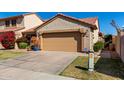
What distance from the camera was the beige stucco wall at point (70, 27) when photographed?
16.9 m

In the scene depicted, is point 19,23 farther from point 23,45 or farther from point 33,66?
point 33,66

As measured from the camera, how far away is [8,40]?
71.3 feet

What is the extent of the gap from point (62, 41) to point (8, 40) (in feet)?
27.0

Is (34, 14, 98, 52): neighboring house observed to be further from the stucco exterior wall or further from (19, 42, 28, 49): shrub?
(19, 42, 28, 49): shrub

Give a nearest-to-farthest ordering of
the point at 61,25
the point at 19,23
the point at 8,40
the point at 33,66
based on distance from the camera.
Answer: the point at 33,66
the point at 61,25
the point at 8,40
the point at 19,23

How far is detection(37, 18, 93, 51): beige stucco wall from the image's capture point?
16.9 meters

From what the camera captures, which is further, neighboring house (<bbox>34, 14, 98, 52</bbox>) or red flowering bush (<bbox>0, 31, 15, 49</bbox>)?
red flowering bush (<bbox>0, 31, 15, 49</bbox>)

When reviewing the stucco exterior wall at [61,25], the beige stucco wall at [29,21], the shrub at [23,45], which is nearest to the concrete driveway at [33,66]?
the stucco exterior wall at [61,25]

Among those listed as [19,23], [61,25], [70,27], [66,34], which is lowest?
[66,34]

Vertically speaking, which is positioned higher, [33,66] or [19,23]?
[19,23]

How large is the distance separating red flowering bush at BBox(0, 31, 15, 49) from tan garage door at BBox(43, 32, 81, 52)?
→ 531 centimetres

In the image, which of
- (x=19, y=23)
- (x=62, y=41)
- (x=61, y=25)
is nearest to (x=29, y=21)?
(x=19, y=23)

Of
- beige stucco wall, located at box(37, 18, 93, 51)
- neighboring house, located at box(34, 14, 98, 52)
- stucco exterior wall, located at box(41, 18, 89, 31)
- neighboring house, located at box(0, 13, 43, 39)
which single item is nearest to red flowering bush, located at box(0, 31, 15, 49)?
neighboring house, located at box(0, 13, 43, 39)

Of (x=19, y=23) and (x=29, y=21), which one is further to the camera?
(x=29, y=21)
